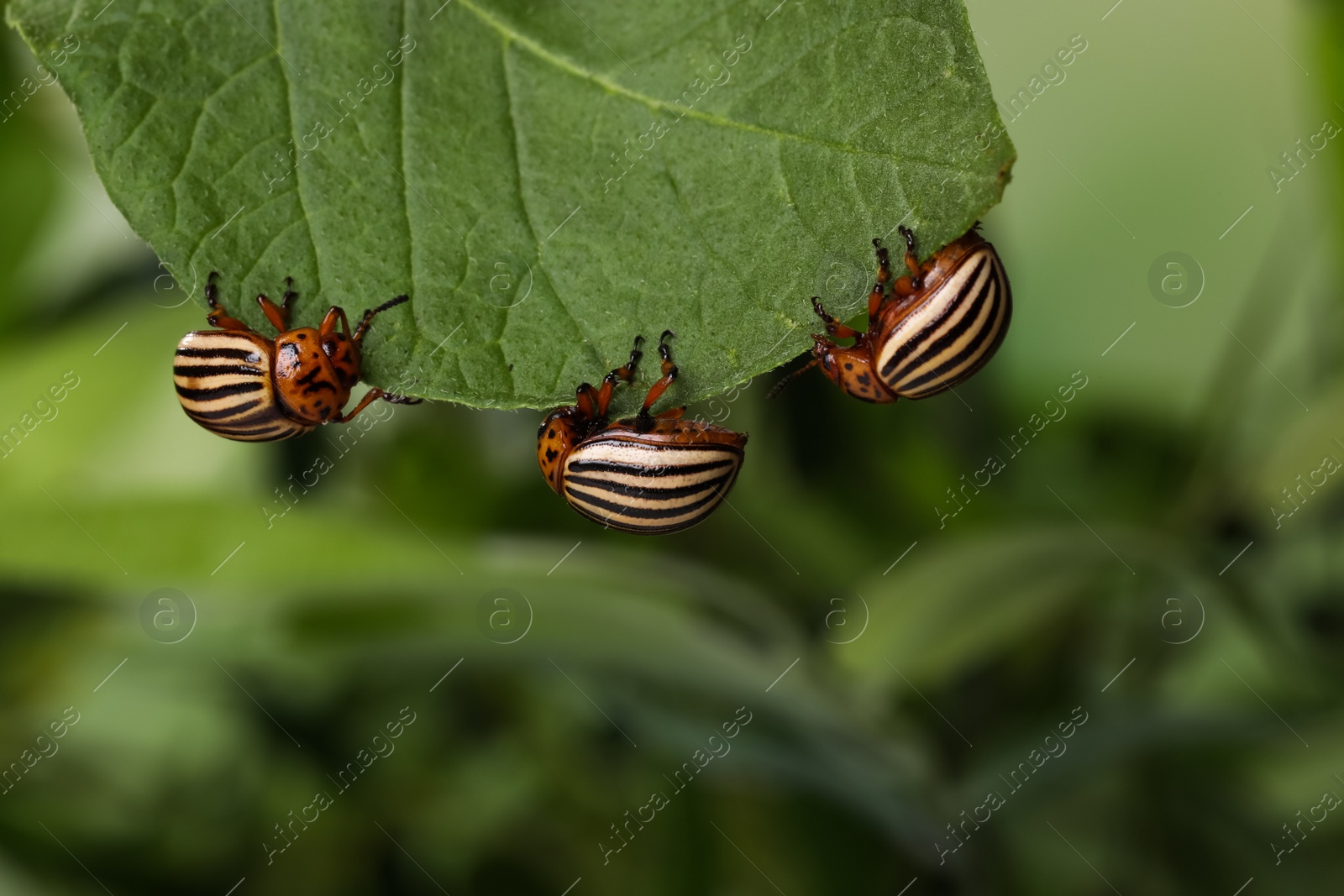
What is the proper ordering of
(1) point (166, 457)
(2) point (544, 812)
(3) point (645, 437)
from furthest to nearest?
(1) point (166, 457) < (2) point (544, 812) < (3) point (645, 437)

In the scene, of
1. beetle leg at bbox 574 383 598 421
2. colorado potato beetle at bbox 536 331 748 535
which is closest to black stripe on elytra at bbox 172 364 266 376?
colorado potato beetle at bbox 536 331 748 535

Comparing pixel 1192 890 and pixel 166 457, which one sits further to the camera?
pixel 166 457

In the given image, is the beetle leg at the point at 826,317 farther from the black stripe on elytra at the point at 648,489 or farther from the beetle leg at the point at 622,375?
the black stripe on elytra at the point at 648,489

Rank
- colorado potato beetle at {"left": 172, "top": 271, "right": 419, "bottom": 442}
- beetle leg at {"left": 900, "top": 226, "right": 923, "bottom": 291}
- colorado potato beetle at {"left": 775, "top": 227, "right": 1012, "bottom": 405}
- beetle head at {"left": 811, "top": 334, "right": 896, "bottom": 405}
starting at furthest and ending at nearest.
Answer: beetle head at {"left": 811, "top": 334, "right": 896, "bottom": 405}
colorado potato beetle at {"left": 775, "top": 227, "right": 1012, "bottom": 405}
colorado potato beetle at {"left": 172, "top": 271, "right": 419, "bottom": 442}
beetle leg at {"left": 900, "top": 226, "right": 923, "bottom": 291}

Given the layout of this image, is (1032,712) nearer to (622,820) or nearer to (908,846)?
(908,846)

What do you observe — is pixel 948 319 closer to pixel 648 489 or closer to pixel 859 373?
pixel 859 373

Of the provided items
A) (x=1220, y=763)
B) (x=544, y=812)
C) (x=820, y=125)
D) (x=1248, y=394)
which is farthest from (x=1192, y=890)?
(x=820, y=125)

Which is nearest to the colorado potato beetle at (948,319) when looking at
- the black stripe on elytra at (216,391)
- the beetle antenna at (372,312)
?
the beetle antenna at (372,312)

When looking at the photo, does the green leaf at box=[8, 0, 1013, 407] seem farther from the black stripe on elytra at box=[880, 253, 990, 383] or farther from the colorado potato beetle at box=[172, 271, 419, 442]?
the black stripe on elytra at box=[880, 253, 990, 383]
